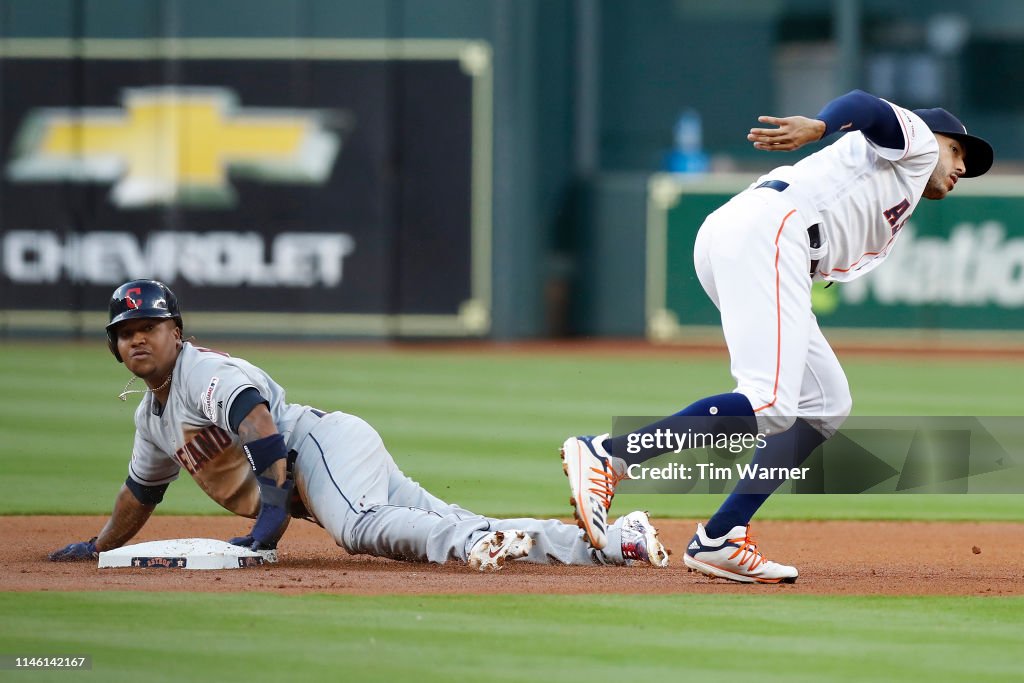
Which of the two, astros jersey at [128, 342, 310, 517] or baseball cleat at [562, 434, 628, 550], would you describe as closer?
baseball cleat at [562, 434, 628, 550]

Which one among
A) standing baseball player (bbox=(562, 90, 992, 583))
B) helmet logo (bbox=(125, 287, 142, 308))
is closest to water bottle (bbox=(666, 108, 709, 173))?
standing baseball player (bbox=(562, 90, 992, 583))

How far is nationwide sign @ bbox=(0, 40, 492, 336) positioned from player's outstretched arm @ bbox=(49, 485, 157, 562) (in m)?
9.83

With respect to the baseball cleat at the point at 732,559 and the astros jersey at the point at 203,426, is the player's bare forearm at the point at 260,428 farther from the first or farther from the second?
the baseball cleat at the point at 732,559

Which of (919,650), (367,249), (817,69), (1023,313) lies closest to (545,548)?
(919,650)

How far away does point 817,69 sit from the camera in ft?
67.4

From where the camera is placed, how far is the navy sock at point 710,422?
15.1ft

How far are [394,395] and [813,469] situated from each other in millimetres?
3443

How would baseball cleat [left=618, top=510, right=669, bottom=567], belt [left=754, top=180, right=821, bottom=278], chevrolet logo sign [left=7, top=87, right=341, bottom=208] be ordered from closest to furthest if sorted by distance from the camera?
belt [left=754, top=180, right=821, bottom=278]
baseball cleat [left=618, top=510, right=669, bottom=567]
chevrolet logo sign [left=7, top=87, right=341, bottom=208]

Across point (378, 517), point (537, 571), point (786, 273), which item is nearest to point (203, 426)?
point (378, 517)

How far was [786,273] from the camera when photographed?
4648mm

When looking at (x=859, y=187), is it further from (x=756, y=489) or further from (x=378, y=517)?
(x=378, y=517)

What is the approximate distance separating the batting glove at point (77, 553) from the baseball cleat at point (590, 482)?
176 centimetres

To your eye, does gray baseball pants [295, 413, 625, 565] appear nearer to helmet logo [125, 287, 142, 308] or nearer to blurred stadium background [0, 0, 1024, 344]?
helmet logo [125, 287, 142, 308]

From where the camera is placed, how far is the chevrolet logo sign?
15.3 meters
